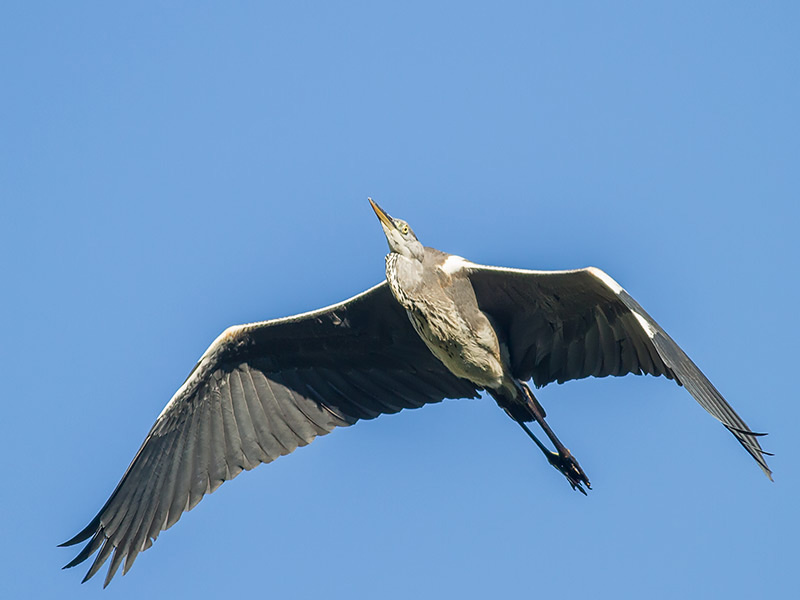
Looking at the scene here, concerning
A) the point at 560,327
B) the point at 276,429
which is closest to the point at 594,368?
the point at 560,327

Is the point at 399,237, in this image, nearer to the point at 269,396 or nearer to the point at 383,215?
the point at 383,215

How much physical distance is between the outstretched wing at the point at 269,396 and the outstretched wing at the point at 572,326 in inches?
29.9

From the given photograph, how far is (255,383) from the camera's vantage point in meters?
10.3

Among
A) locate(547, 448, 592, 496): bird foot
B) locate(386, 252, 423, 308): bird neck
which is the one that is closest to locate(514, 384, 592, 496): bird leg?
locate(547, 448, 592, 496): bird foot

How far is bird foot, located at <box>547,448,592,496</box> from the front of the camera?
9.48m

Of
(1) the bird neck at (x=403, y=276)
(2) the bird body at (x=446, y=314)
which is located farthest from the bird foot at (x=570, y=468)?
(1) the bird neck at (x=403, y=276)

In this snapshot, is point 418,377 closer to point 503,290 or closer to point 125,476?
point 503,290

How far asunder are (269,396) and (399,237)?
198cm

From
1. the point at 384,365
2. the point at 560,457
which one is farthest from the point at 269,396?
the point at 560,457

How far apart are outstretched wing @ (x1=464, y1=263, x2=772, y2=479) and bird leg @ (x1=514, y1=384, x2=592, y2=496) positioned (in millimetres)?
212

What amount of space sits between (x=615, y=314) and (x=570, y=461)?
131 cm

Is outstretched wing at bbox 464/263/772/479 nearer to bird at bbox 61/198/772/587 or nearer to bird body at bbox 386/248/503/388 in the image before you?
bird at bbox 61/198/772/587

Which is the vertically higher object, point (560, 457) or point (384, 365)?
point (384, 365)

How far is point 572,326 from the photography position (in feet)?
30.6
